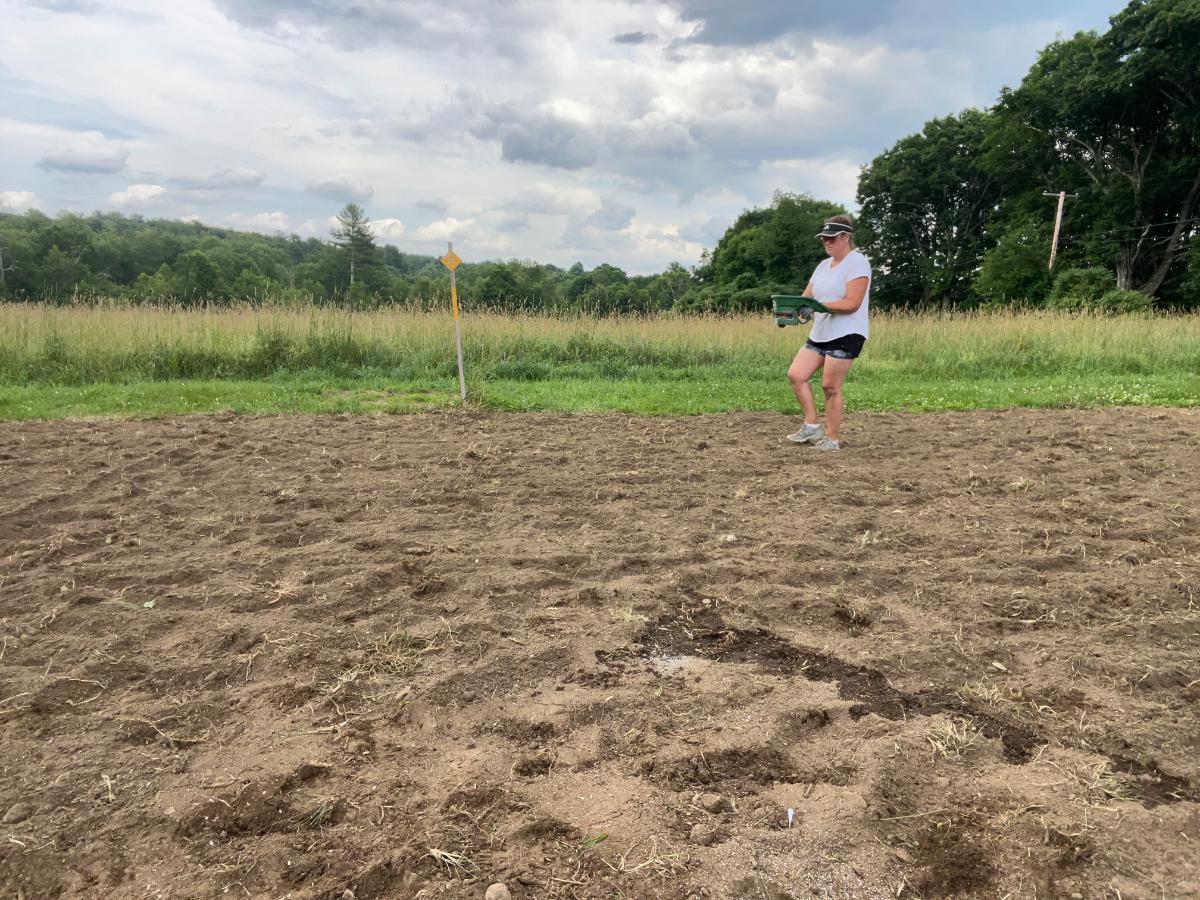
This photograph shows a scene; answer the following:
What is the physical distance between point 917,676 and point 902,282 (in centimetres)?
4905

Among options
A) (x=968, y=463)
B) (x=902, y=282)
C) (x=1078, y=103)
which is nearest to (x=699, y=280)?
(x=902, y=282)

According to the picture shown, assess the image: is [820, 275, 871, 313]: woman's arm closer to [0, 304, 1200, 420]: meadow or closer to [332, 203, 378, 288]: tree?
[0, 304, 1200, 420]: meadow

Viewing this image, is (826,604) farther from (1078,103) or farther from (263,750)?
(1078,103)

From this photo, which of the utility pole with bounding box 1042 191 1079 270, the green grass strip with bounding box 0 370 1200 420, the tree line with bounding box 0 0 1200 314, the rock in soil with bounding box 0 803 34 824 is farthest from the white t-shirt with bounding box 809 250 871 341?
the utility pole with bounding box 1042 191 1079 270

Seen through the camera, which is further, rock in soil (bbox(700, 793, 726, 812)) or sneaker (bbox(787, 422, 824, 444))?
sneaker (bbox(787, 422, 824, 444))

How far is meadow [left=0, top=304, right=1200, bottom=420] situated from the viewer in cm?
827

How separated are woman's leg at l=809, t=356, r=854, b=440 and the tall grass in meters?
5.17

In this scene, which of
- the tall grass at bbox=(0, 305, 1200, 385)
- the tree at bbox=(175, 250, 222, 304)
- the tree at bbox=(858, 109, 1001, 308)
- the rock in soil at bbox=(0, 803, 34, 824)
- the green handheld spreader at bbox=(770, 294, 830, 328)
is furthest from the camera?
the tree at bbox=(175, 250, 222, 304)

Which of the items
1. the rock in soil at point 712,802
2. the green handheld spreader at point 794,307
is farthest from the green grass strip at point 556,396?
the rock in soil at point 712,802

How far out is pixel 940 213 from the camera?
4434 cm

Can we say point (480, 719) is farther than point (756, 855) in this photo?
Yes

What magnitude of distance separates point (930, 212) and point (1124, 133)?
14.3 m

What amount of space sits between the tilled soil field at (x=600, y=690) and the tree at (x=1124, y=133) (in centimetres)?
3263

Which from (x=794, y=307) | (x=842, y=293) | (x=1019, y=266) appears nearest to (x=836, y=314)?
(x=842, y=293)
